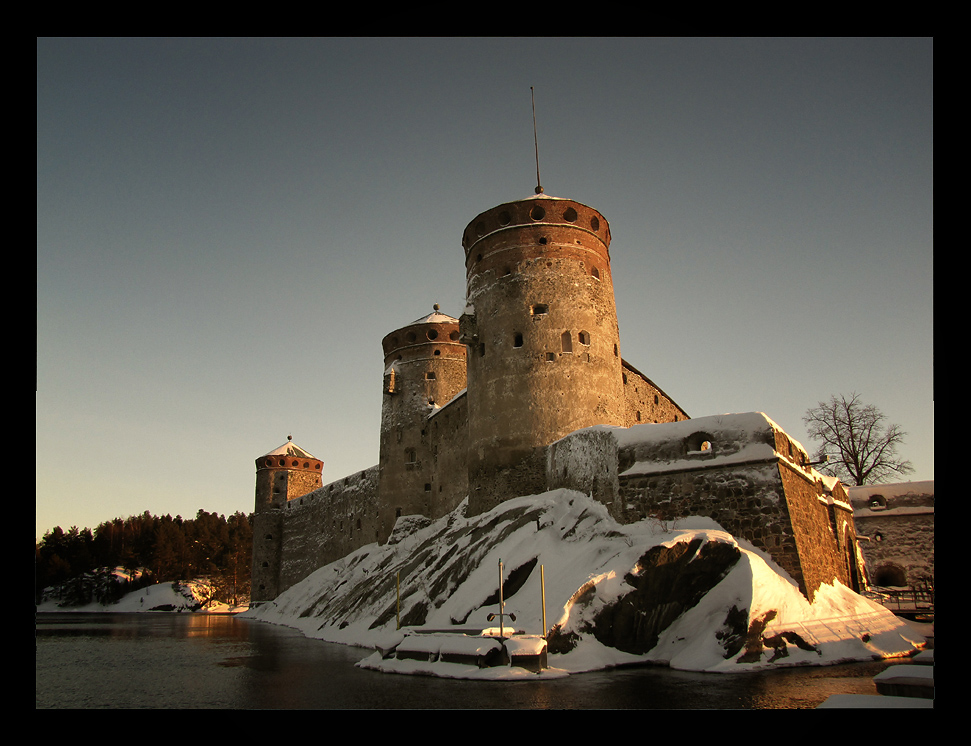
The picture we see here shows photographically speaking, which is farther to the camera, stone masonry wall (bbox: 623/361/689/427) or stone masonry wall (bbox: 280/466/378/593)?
stone masonry wall (bbox: 280/466/378/593)

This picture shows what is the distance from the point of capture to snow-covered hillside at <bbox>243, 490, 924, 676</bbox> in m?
11.7

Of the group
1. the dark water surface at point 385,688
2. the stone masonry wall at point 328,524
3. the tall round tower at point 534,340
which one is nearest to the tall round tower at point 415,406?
the stone masonry wall at point 328,524

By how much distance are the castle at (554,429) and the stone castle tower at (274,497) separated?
23.0ft

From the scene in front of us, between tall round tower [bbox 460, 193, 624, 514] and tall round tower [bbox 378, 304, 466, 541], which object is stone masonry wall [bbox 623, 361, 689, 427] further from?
tall round tower [bbox 378, 304, 466, 541]

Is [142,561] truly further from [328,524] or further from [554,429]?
[554,429]

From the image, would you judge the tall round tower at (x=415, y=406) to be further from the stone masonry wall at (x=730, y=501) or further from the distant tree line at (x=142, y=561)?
the distant tree line at (x=142, y=561)

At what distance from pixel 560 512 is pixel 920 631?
8079 millimetres

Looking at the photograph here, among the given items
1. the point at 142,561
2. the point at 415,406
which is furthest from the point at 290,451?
the point at 142,561

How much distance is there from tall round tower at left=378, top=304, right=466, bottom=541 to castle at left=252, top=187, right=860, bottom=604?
0.06 m

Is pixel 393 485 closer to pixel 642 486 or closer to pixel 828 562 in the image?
pixel 642 486

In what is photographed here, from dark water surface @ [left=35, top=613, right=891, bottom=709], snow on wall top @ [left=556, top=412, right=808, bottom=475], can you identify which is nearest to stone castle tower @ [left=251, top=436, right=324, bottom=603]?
dark water surface @ [left=35, top=613, right=891, bottom=709]

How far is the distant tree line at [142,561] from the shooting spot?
68.1m
